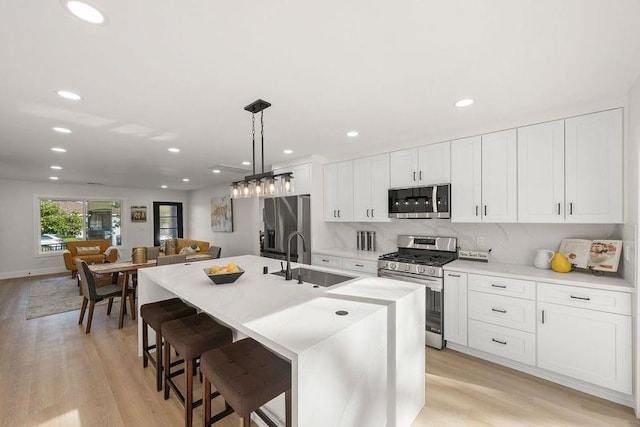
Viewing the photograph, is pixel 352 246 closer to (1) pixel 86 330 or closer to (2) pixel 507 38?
(2) pixel 507 38

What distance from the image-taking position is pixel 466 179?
123 inches

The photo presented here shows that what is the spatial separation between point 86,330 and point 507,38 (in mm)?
5079

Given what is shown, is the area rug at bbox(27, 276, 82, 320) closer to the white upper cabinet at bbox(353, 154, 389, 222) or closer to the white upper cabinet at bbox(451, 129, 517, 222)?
the white upper cabinet at bbox(353, 154, 389, 222)

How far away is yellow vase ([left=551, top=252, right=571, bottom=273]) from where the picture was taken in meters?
2.56

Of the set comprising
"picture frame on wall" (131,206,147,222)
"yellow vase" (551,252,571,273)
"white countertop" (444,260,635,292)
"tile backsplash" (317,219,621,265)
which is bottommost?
"white countertop" (444,260,635,292)

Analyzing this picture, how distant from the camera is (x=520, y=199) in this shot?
9.12 ft

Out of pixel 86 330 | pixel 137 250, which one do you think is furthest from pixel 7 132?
pixel 86 330

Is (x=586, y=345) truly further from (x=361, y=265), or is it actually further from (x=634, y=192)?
(x=361, y=265)

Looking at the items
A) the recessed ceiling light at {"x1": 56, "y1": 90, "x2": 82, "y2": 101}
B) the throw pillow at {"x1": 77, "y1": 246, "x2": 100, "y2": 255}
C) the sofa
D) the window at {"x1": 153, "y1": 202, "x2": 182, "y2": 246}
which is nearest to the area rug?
the sofa

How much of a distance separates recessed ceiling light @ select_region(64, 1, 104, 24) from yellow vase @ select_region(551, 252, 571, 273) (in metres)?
3.78

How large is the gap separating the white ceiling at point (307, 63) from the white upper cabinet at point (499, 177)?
28 cm

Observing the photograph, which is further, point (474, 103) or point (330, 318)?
point (474, 103)

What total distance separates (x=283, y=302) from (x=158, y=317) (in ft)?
4.17

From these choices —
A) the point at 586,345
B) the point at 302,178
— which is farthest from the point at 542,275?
the point at 302,178
